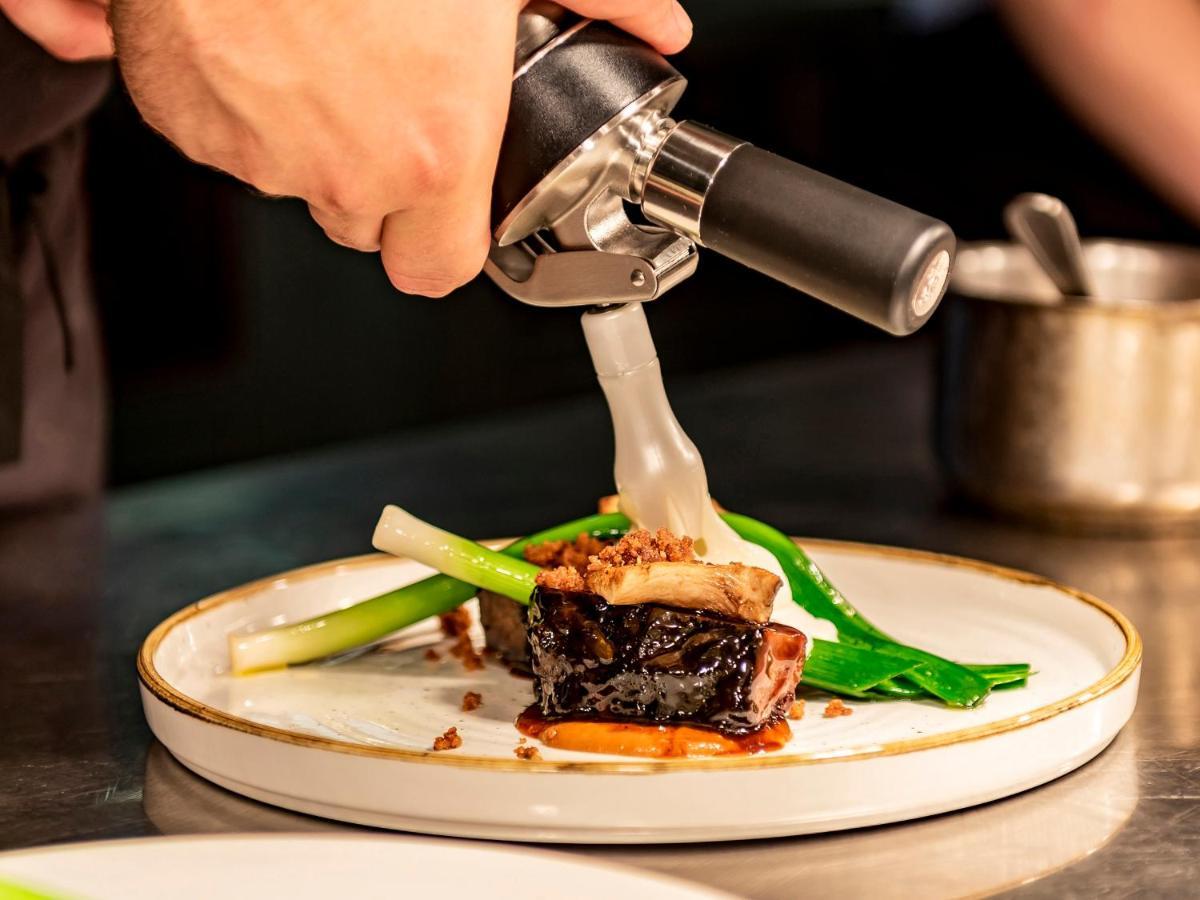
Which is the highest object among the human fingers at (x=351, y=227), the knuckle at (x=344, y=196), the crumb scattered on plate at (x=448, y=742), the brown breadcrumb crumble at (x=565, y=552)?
the knuckle at (x=344, y=196)

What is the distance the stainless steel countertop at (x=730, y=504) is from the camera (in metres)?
0.84

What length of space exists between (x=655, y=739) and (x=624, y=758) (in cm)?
2

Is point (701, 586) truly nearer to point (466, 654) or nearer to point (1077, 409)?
point (466, 654)


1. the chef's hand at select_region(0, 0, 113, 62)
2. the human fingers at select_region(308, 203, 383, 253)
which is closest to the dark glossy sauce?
the human fingers at select_region(308, 203, 383, 253)

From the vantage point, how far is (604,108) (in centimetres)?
92

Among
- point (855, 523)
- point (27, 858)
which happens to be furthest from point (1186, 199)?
point (27, 858)

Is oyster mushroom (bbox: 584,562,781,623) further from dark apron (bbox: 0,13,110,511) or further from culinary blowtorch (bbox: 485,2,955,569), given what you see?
dark apron (bbox: 0,13,110,511)

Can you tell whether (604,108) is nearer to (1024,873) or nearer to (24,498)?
(1024,873)

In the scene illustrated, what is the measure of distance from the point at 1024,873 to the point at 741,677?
21 cm

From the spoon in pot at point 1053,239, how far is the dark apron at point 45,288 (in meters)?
0.93

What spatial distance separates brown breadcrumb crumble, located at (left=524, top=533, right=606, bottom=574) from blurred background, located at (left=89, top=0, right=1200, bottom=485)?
176 cm

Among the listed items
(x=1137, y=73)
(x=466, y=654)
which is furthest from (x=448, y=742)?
(x=1137, y=73)

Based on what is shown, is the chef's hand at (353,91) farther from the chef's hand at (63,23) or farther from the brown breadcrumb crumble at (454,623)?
the chef's hand at (63,23)

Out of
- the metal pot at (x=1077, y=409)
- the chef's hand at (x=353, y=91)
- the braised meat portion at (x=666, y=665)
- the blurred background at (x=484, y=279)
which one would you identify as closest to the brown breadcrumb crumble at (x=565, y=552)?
the braised meat portion at (x=666, y=665)
